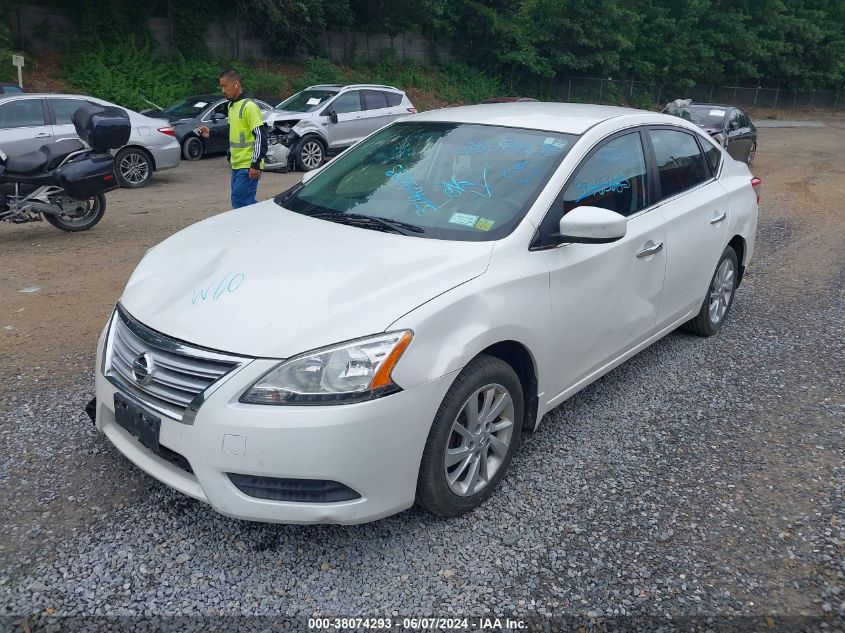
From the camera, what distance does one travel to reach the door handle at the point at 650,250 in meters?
4.20

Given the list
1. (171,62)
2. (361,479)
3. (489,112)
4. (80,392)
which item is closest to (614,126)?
(489,112)

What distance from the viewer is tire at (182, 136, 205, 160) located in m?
15.7

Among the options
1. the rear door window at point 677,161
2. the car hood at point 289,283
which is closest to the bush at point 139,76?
the rear door window at point 677,161

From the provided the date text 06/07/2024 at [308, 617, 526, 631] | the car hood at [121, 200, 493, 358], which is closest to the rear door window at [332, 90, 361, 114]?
the car hood at [121, 200, 493, 358]

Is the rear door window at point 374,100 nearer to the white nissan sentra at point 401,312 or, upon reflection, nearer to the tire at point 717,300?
the tire at point 717,300

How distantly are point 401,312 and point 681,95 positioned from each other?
38.3 metres

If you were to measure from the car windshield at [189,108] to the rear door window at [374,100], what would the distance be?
11.5ft

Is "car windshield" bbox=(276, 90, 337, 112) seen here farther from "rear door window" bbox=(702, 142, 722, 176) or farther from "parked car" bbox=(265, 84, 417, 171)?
"rear door window" bbox=(702, 142, 722, 176)

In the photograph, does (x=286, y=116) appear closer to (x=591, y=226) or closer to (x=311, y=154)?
(x=311, y=154)

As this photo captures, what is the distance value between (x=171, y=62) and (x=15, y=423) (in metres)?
21.5

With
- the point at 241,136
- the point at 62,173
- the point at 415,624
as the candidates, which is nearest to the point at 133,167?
the point at 62,173

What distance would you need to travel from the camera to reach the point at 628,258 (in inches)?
161

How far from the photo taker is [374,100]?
16.1m

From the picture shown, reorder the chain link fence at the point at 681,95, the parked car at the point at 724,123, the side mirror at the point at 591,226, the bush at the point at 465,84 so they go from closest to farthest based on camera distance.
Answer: the side mirror at the point at 591,226 → the parked car at the point at 724,123 → the bush at the point at 465,84 → the chain link fence at the point at 681,95
